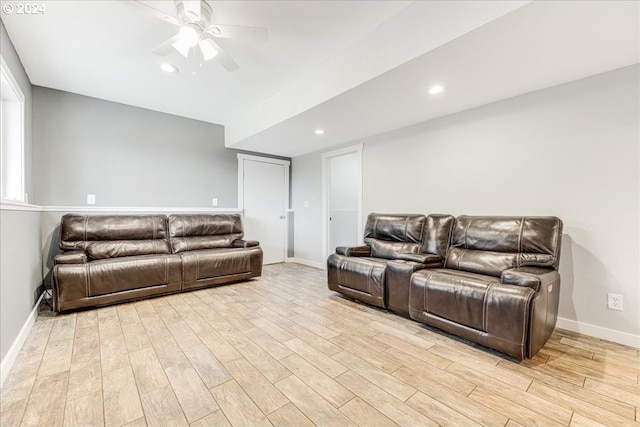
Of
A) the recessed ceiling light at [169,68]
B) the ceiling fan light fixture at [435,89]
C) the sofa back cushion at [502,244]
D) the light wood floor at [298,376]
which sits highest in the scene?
the recessed ceiling light at [169,68]

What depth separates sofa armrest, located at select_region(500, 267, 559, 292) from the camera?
6.10 feet

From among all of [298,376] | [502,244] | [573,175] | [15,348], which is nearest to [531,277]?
[502,244]

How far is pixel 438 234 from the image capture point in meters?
2.94

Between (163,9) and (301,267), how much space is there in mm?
4006

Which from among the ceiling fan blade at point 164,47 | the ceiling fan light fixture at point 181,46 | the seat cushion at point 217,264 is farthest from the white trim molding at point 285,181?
the ceiling fan light fixture at point 181,46

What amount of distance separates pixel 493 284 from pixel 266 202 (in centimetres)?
405

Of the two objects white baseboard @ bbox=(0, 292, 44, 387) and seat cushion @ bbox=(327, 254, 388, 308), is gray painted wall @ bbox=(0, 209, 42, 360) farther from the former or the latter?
seat cushion @ bbox=(327, 254, 388, 308)

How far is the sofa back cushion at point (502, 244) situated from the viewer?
224 cm

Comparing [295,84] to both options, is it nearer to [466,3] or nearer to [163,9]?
[163,9]

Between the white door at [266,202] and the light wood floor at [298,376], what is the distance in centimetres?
258

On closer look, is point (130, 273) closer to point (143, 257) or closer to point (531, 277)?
point (143, 257)

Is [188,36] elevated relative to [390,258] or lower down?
elevated

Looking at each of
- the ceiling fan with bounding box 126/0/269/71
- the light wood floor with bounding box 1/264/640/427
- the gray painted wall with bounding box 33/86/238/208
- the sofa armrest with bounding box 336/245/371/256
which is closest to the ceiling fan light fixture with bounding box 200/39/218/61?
the ceiling fan with bounding box 126/0/269/71

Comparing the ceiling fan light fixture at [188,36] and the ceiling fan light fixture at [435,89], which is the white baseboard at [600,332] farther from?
the ceiling fan light fixture at [188,36]
